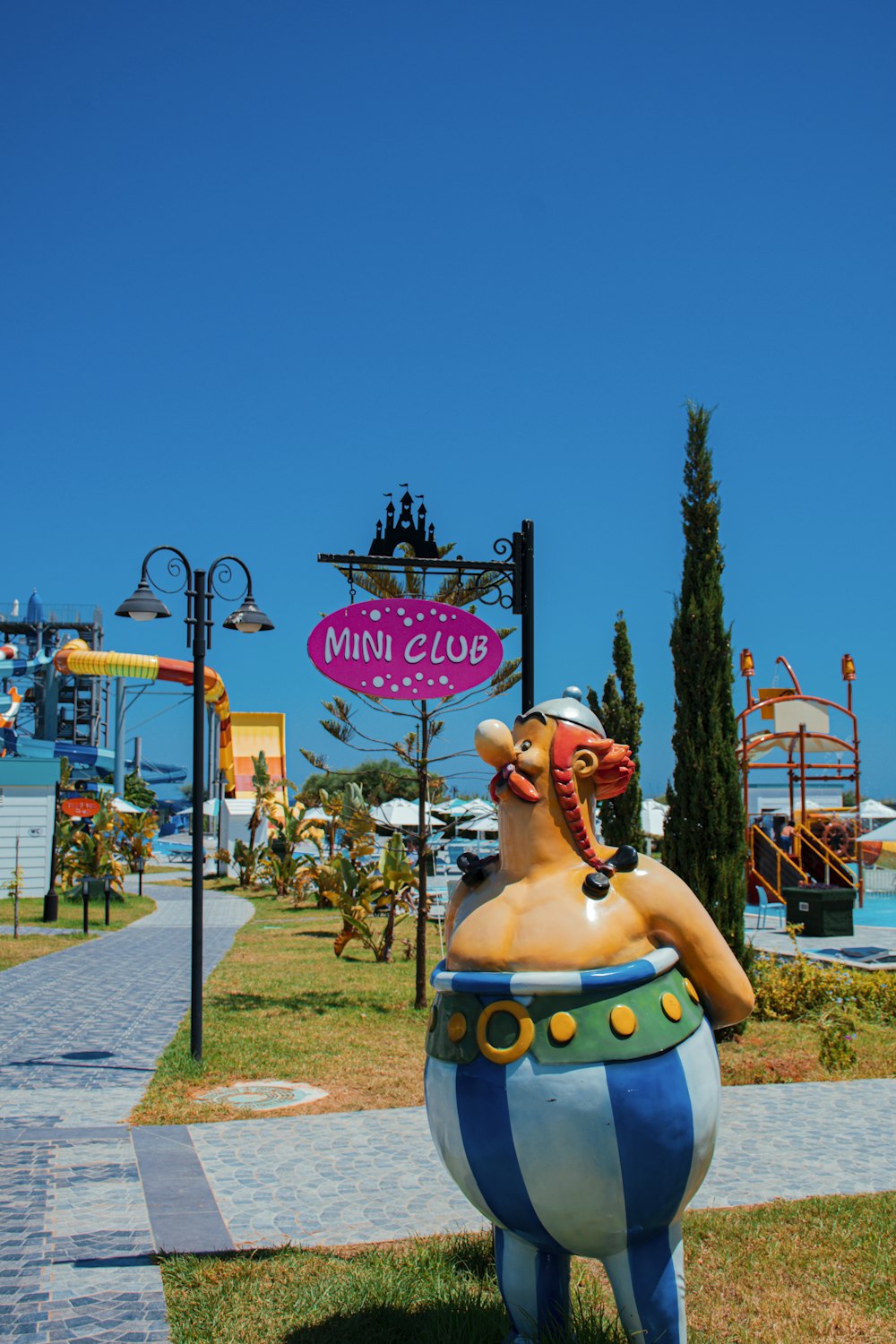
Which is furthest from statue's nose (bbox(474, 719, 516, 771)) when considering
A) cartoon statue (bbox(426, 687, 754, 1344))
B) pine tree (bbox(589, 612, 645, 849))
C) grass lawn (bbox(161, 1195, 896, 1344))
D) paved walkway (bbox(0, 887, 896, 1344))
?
pine tree (bbox(589, 612, 645, 849))

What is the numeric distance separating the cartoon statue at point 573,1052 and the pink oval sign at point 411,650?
10.4 feet

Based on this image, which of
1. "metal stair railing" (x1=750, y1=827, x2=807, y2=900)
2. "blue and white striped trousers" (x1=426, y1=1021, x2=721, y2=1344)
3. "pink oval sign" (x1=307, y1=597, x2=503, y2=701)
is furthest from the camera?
"metal stair railing" (x1=750, y1=827, x2=807, y2=900)

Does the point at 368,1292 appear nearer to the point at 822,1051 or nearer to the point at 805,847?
the point at 822,1051

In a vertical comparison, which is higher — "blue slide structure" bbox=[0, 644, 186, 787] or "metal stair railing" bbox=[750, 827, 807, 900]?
"blue slide structure" bbox=[0, 644, 186, 787]

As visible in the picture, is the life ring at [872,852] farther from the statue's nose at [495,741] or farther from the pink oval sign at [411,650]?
the statue's nose at [495,741]

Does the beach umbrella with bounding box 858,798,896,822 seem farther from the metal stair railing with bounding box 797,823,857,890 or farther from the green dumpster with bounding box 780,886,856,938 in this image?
the green dumpster with bounding box 780,886,856,938

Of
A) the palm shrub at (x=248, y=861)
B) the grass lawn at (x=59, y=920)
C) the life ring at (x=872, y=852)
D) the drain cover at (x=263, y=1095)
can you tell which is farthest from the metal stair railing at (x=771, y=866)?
the palm shrub at (x=248, y=861)

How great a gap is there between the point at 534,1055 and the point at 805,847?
20254mm

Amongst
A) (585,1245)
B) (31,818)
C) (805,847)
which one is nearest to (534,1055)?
(585,1245)

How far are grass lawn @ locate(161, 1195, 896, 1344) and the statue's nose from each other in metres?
1.89

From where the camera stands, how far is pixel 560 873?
3.57 metres

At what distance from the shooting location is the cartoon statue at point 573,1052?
319cm

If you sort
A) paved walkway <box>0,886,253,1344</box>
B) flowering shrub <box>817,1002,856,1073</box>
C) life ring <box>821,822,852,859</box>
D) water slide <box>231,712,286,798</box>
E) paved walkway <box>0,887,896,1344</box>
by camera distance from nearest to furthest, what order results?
paved walkway <box>0,886,253,1344</box>, paved walkway <box>0,887,896,1344</box>, flowering shrub <box>817,1002,856,1073</box>, life ring <box>821,822,852,859</box>, water slide <box>231,712,286,798</box>

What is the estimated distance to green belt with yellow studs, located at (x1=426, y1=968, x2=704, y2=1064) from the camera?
3221 millimetres
